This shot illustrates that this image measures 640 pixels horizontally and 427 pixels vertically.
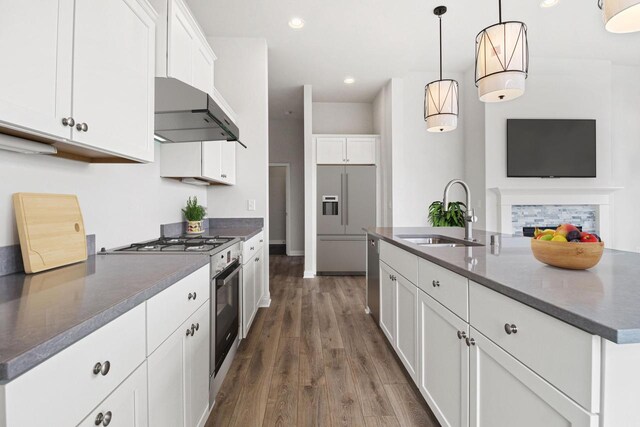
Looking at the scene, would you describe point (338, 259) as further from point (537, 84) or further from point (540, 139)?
point (537, 84)

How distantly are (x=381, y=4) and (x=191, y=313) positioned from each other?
313 centimetres

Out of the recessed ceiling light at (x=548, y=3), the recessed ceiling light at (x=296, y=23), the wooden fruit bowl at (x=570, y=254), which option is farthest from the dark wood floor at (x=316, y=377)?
the recessed ceiling light at (x=548, y=3)

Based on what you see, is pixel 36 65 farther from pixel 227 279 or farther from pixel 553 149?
pixel 553 149

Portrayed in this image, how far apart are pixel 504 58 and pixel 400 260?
1.38 m

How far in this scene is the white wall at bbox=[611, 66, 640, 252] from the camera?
14.8 ft

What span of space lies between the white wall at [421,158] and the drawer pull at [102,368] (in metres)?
4.33

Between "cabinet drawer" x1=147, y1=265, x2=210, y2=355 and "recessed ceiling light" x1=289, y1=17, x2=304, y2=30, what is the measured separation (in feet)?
9.15

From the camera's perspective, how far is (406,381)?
6.33ft

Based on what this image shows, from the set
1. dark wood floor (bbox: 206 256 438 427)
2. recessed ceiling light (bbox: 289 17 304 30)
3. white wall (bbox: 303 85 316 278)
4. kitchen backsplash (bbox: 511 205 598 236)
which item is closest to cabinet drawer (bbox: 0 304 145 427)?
dark wood floor (bbox: 206 256 438 427)

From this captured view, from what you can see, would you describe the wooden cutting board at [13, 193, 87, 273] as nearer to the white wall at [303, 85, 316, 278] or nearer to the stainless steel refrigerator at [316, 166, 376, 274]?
the white wall at [303, 85, 316, 278]

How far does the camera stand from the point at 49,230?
1.22 m

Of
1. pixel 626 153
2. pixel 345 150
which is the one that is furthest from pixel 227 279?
pixel 626 153

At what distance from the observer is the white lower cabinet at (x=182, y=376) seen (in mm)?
1020

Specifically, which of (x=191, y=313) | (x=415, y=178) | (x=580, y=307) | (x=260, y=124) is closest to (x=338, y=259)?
(x=415, y=178)
